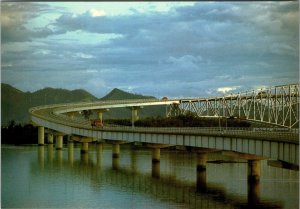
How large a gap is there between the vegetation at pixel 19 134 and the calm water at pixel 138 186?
176ft

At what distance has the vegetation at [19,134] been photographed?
136750 millimetres

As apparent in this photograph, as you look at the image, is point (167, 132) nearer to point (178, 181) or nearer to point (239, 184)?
point (178, 181)

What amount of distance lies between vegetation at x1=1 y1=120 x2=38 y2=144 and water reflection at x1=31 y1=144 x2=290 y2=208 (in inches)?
1992

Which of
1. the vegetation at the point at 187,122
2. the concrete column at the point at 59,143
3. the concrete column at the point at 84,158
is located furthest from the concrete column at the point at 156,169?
the vegetation at the point at 187,122

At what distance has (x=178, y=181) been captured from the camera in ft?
205

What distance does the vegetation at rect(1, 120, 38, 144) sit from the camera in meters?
137

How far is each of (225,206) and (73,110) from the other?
8803cm

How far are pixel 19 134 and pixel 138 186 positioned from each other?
275ft

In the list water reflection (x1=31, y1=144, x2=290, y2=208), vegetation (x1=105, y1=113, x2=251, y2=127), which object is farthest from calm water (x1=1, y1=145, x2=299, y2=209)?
vegetation (x1=105, y1=113, x2=251, y2=127)

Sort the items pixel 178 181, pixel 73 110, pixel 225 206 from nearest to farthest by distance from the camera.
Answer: pixel 225 206 → pixel 178 181 → pixel 73 110

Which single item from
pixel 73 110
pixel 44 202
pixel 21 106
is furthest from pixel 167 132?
pixel 21 106

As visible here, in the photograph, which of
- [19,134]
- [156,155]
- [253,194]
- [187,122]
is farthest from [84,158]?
[253,194]

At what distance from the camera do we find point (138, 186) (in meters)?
59.4

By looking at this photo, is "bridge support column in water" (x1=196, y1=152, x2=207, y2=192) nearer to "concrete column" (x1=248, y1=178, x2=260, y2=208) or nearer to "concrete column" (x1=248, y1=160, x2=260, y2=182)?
"concrete column" (x1=248, y1=178, x2=260, y2=208)
